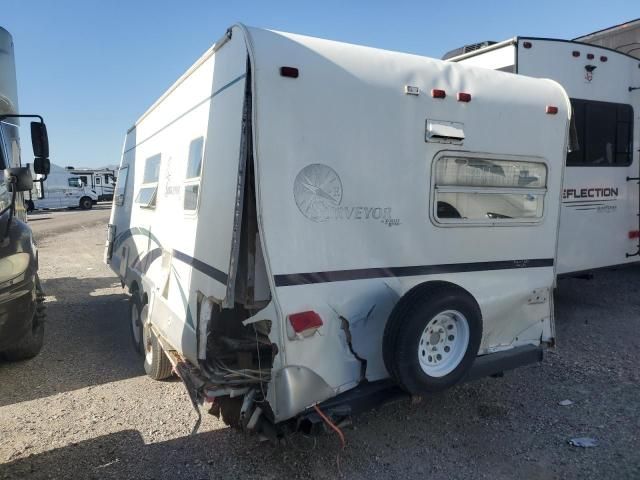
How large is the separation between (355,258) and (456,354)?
1.02 meters

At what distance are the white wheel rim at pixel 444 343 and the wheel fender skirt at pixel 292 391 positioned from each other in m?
0.80

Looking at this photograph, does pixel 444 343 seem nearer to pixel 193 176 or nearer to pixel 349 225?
pixel 349 225

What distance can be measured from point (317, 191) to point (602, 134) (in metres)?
5.17

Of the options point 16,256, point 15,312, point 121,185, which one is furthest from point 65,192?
point 15,312

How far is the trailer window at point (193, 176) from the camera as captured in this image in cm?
394

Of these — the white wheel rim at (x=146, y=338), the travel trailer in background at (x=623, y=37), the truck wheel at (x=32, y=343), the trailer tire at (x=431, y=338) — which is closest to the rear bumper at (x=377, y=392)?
the trailer tire at (x=431, y=338)

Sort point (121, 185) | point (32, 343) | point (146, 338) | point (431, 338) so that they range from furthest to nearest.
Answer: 1. point (121, 185)
2. point (32, 343)
3. point (146, 338)
4. point (431, 338)

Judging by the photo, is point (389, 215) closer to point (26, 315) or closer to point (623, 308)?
point (26, 315)

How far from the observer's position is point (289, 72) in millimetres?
3250

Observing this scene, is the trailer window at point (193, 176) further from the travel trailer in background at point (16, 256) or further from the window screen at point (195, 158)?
the travel trailer in background at point (16, 256)

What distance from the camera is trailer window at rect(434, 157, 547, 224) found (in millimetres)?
3916

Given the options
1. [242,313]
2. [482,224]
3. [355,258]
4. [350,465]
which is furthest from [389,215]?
[350,465]

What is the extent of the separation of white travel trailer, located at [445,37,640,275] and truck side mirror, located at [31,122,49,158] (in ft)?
15.7

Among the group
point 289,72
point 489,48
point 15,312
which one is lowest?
point 15,312
